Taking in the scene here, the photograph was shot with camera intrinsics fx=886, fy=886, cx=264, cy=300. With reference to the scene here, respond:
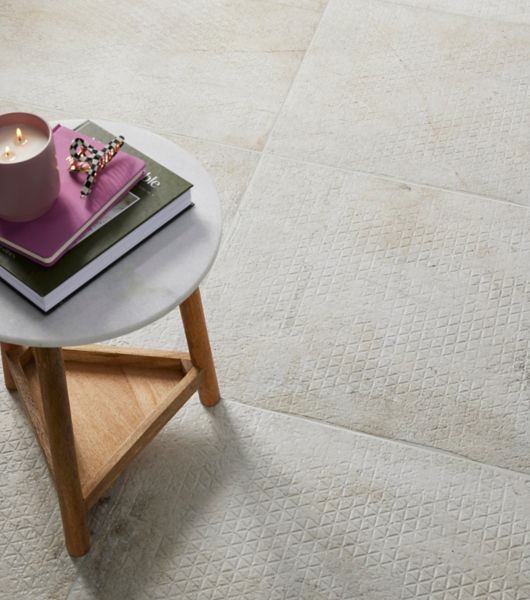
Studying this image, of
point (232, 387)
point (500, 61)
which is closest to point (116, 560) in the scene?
point (232, 387)

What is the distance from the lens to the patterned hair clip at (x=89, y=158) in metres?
1.06

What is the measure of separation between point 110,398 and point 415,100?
1.06 meters

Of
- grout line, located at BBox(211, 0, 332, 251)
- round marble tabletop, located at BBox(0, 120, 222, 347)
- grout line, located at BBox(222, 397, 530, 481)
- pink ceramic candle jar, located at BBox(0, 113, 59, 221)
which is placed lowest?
grout line, located at BBox(222, 397, 530, 481)

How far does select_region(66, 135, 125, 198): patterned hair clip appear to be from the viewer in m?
1.06

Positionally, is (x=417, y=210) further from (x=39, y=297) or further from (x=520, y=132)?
(x=39, y=297)

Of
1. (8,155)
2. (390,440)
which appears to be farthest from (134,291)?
(390,440)

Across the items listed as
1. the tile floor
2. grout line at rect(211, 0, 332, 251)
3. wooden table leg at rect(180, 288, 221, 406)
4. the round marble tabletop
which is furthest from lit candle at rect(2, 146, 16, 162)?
grout line at rect(211, 0, 332, 251)

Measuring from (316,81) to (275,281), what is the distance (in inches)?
24.7

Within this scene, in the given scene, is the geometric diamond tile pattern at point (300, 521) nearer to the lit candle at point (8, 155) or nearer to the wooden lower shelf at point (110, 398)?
the wooden lower shelf at point (110, 398)

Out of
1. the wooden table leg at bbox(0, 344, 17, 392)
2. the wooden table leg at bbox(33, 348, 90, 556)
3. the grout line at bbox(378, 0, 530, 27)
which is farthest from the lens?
the grout line at bbox(378, 0, 530, 27)

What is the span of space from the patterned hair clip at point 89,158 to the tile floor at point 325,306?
0.53 metres

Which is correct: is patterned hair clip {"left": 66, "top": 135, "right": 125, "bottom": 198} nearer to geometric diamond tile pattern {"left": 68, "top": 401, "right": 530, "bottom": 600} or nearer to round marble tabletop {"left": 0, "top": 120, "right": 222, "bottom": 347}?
round marble tabletop {"left": 0, "top": 120, "right": 222, "bottom": 347}

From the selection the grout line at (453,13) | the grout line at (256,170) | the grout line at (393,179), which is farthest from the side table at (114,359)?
the grout line at (453,13)

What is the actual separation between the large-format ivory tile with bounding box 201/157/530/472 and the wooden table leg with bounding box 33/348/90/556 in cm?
37
